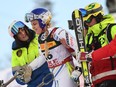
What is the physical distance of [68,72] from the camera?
8.76 metres

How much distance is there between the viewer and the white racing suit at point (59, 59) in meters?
8.70

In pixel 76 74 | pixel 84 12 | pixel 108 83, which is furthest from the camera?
pixel 84 12

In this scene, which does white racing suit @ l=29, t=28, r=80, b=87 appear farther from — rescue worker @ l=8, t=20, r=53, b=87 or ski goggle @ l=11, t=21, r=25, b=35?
ski goggle @ l=11, t=21, r=25, b=35

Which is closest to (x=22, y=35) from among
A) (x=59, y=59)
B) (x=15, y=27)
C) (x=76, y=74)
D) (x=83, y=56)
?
(x=15, y=27)

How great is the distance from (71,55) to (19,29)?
94 centimetres

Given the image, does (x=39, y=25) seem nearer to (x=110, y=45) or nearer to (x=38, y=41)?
(x=38, y=41)

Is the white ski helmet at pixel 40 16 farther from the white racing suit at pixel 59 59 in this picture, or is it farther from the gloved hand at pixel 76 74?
the gloved hand at pixel 76 74

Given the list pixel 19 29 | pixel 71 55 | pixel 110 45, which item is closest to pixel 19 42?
pixel 19 29

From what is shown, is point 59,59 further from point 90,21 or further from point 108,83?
point 108,83

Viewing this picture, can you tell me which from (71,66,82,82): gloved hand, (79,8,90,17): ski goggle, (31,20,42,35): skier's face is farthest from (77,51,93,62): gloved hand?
(31,20,42,35): skier's face

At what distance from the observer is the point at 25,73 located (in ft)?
30.2

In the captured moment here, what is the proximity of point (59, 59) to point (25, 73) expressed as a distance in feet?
2.24

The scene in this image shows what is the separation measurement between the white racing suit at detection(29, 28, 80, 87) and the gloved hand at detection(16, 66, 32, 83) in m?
0.48

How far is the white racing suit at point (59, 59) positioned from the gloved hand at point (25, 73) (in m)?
0.48
